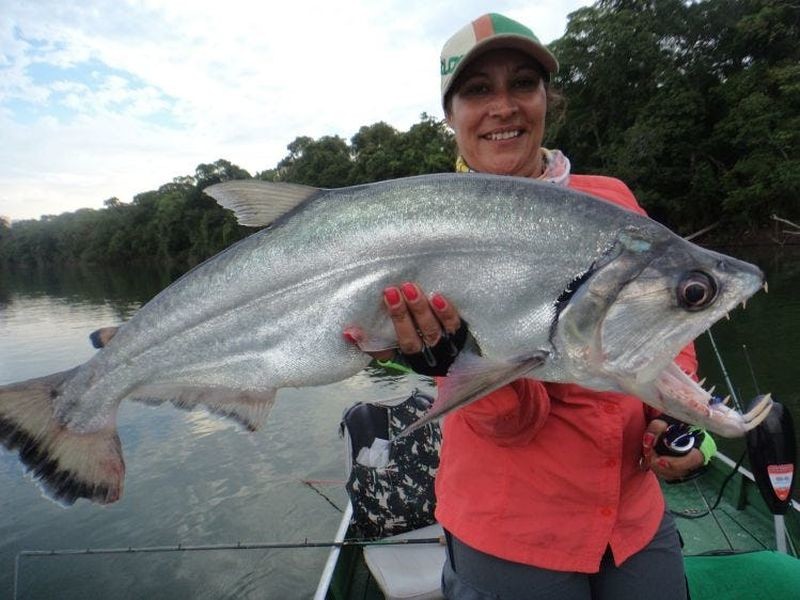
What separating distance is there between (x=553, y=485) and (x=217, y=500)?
34.2 feet

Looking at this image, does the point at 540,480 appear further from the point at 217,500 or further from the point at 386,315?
the point at 217,500

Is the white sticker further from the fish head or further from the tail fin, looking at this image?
the tail fin

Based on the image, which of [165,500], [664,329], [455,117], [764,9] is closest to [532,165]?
[455,117]

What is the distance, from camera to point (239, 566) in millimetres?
8930

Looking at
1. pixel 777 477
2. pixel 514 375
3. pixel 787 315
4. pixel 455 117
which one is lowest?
pixel 787 315

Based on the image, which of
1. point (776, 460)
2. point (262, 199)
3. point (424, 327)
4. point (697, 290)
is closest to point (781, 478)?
point (776, 460)

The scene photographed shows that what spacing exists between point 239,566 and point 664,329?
8.84 meters

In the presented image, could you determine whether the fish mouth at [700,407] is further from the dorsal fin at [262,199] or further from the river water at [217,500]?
the river water at [217,500]

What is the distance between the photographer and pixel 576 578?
226 centimetres

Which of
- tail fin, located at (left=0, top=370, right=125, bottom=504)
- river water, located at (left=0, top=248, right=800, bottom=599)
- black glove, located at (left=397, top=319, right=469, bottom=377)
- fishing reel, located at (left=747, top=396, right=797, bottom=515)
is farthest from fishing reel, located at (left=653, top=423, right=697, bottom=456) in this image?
river water, located at (left=0, top=248, right=800, bottom=599)

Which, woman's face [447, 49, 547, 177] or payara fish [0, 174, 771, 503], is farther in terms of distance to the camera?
woman's face [447, 49, 547, 177]

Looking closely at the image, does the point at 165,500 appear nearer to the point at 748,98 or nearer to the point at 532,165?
the point at 532,165

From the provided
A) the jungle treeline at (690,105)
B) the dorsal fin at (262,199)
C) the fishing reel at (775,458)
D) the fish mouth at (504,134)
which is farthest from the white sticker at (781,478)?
the jungle treeline at (690,105)

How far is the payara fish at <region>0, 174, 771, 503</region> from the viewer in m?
2.03
